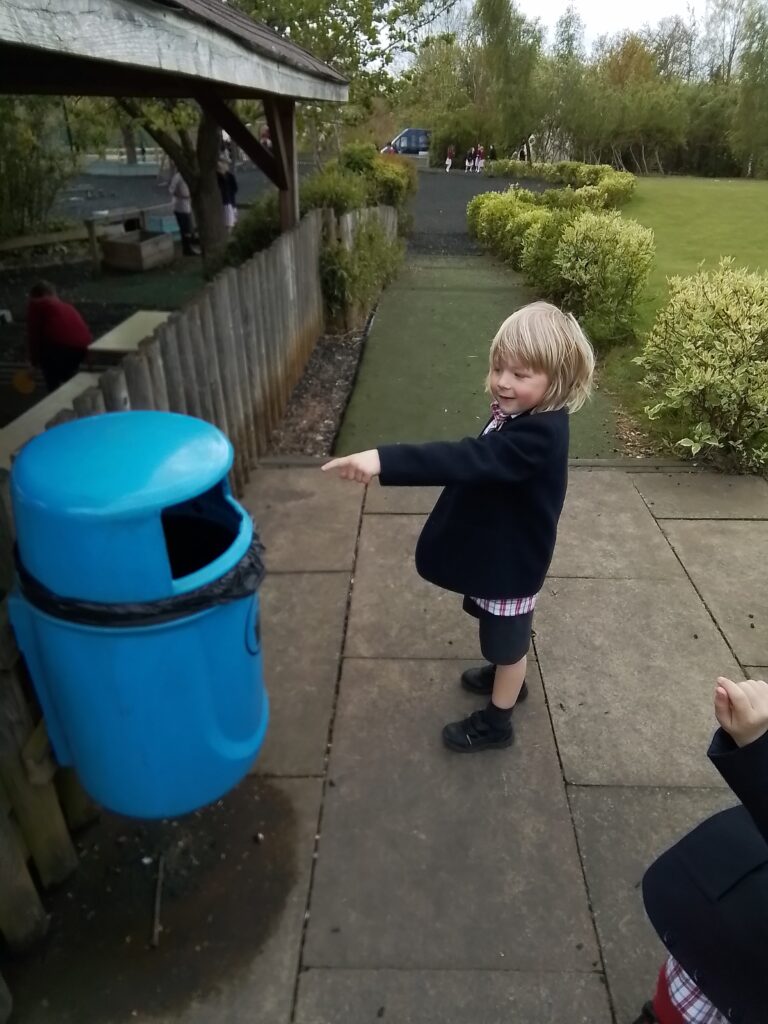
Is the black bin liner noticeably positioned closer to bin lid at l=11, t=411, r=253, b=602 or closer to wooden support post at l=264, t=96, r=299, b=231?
bin lid at l=11, t=411, r=253, b=602

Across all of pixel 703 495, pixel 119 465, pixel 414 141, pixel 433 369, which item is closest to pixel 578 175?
pixel 414 141

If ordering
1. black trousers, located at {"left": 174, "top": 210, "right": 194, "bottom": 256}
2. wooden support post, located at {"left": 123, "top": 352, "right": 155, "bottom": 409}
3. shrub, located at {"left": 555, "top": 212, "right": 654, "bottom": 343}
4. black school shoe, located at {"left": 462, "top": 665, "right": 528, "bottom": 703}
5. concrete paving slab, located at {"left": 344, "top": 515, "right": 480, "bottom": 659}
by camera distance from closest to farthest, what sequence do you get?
black school shoe, located at {"left": 462, "top": 665, "right": 528, "bottom": 703}, wooden support post, located at {"left": 123, "top": 352, "right": 155, "bottom": 409}, concrete paving slab, located at {"left": 344, "top": 515, "right": 480, "bottom": 659}, shrub, located at {"left": 555, "top": 212, "right": 654, "bottom": 343}, black trousers, located at {"left": 174, "top": 210, "right": 194, "bottom": 256}

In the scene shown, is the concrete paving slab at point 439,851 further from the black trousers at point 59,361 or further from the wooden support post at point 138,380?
the black trousers at point 59,361

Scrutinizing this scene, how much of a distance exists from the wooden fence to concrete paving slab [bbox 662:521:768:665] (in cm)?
281

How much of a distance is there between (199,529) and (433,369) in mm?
5645

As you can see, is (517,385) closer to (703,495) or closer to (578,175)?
(703,495)

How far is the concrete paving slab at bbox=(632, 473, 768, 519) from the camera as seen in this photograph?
15.0 feet

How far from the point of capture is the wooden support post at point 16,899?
2.02m

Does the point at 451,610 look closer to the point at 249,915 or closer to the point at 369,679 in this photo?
the point at 369,679

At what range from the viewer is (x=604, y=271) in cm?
841

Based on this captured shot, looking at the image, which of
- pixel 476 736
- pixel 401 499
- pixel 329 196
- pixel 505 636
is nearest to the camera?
pixel 505 636

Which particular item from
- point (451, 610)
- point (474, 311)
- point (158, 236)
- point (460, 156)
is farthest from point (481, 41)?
point (451, 610)

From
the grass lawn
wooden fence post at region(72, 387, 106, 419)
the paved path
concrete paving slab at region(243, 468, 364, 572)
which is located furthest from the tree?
wooden fence post at region(72, 387, 106, 419)

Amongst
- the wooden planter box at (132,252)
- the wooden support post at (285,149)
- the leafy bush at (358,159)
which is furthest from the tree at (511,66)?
the wooden support post at (285,149)
